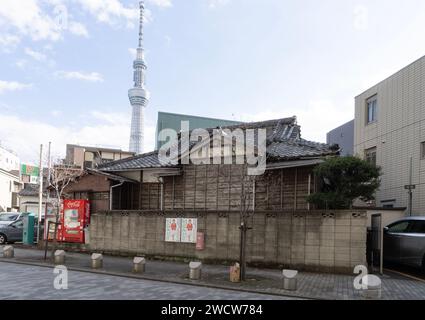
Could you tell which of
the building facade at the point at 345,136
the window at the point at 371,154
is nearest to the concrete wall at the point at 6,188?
the building facade at the point at 345,136

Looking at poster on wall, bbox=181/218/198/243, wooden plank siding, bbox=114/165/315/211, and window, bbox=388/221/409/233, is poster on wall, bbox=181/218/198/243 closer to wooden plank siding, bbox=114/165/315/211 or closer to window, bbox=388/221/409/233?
wooden plank siding, bbox=114/165/315/211

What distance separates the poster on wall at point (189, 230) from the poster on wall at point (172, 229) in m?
0.24

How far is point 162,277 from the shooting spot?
11.7 m

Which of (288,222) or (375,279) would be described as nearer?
(375,279)

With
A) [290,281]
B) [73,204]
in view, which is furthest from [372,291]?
[73,204]

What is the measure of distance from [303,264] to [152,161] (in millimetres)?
9424

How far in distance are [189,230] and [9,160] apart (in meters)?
57.9

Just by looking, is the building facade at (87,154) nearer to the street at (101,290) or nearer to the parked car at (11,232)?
the parked car at (11,232)

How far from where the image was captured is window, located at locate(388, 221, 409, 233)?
13.4 m

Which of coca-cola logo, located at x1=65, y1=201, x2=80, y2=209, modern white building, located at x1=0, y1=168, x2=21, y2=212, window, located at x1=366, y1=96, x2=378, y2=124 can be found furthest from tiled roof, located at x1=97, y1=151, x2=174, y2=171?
modern white building, located at x1=0, y1=168, x2=21, y2=212

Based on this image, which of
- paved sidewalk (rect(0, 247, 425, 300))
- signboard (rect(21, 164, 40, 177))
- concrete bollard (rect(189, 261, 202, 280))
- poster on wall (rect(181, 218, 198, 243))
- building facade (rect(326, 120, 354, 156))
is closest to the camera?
paved sidewalk (rect(0, 247, 425, 300))

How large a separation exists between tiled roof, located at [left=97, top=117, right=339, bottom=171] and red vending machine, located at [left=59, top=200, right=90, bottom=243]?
218 cm
